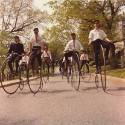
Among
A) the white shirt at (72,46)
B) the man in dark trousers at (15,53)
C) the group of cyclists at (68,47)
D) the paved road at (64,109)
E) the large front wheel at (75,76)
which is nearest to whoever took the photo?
the paved road at (64,109)

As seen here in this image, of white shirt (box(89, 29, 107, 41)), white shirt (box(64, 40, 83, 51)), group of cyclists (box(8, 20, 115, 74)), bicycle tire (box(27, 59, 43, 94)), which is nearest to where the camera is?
group of cyclists (box(8, 20, 115, 74))

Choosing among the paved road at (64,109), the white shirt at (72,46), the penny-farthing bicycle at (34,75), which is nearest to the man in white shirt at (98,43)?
the paved road at (64,109)

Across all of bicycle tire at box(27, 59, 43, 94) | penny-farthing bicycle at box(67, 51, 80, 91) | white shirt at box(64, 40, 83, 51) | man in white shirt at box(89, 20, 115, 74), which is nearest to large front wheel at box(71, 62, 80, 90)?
penny-farthing bicycle at box(67, 51, 80, 91)

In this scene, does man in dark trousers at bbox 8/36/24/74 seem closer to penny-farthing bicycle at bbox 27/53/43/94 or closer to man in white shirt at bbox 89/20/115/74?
penny-farthing bicycle at bbox 27/53/43/94

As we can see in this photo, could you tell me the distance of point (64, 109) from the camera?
445 inches

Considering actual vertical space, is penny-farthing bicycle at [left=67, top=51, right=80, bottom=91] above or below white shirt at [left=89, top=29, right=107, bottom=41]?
below

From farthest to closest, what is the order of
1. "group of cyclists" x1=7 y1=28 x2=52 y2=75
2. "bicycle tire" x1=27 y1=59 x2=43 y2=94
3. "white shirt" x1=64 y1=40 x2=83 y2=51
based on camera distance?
"white shirt" x1=64 y1=40 x2=83 y2=51 → "group of cyclists" x1=7 y1=28 x2=52 y2=75 → "bicycle tire" x1=27 y1=59 x2=43 y2=94

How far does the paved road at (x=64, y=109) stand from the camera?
968cm

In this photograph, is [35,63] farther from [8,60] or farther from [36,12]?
[36,12]

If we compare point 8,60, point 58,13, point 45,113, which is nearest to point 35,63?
point 8,60

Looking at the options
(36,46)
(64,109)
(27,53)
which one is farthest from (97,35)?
(64,109)

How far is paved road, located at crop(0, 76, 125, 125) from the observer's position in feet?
31.8

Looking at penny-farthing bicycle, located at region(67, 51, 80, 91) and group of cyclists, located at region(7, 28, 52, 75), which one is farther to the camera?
penny-farthing bicycle, located at region(67, 51, 80, 91)

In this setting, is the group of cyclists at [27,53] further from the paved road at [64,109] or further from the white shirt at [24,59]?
the paved road at [64,109]
